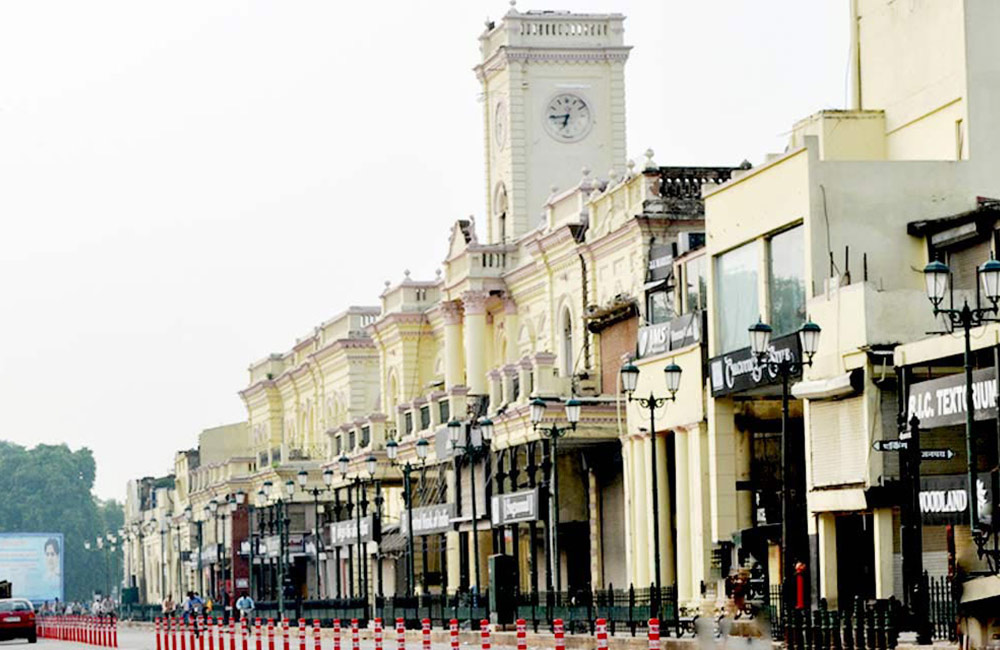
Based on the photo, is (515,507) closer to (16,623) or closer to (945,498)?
(16,623)

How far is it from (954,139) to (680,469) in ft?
37.2

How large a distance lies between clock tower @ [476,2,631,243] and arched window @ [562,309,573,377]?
37.1 ft

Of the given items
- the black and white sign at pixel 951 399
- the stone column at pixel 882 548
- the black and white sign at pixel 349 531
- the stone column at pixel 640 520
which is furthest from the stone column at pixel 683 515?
the black and white sign at pixel 349 531

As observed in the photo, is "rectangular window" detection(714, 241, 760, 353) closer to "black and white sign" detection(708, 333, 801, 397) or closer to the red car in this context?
"black and white sign" detection(708, 333, 801, 397)

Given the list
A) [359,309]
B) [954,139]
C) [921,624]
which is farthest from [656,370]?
[359,309]

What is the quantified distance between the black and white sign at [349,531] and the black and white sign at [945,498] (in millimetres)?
41955

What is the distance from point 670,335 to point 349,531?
32.4 m

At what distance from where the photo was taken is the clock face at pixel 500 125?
78375 mm

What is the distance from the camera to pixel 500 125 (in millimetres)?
79125

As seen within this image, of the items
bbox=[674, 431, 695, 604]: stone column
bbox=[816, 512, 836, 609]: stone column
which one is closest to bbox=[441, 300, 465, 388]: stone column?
bbox=[674, 431, 695, 604]: stone column

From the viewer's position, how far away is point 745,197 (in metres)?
48.3

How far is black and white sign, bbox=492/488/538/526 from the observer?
59562 mm

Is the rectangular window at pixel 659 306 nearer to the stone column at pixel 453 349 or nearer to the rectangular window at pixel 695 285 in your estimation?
the rectangular window at pixel 695 285

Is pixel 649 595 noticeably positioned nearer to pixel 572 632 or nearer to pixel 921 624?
pixel 572 632
